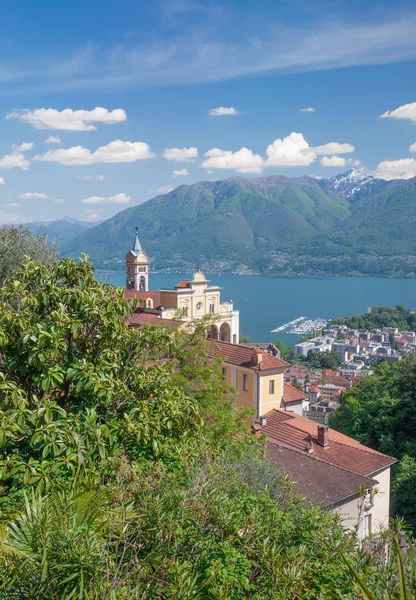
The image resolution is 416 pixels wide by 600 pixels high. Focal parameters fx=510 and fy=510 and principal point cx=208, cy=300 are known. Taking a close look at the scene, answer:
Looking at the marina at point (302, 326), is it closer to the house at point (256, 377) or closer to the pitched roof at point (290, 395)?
the pitched roof at point (290, 395)

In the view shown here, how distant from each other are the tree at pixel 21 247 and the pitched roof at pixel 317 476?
7.98m

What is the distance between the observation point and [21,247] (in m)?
14.8

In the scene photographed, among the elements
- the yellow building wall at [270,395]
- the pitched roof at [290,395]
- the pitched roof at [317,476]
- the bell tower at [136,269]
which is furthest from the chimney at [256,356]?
the bell tower at [136,269]

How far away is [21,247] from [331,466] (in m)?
10.4

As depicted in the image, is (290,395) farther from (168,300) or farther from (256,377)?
(168,300)

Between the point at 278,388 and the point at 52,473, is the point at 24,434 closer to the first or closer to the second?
the point at 52,473

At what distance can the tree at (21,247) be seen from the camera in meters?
14.0

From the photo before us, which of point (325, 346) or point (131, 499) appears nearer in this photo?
point (131, 499)

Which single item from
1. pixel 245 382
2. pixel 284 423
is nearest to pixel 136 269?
pixel 245 382

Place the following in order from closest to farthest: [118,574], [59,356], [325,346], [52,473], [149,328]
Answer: [118,574], [52,473], [59,356], [149,328], [325,346]

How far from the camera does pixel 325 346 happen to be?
10281 centimetres

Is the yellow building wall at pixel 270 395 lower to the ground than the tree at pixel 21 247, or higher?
lower

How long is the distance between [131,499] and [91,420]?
1.07 metres

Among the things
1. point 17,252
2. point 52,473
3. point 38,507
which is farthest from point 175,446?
point 17,252
